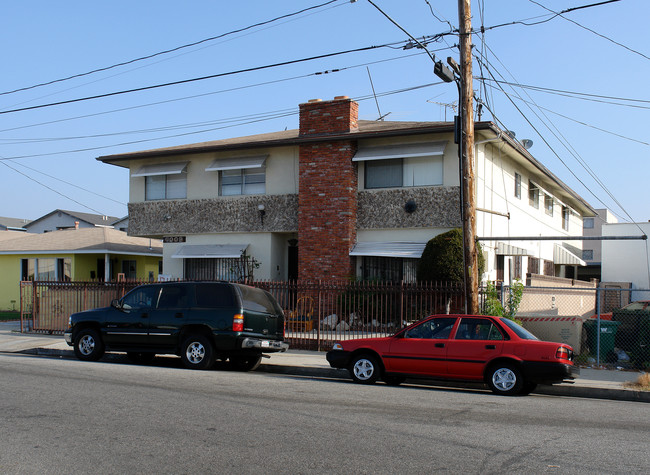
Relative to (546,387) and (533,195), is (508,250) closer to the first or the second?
(533,195)

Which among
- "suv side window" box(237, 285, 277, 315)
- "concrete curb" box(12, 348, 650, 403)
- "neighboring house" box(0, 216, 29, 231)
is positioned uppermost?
"neighboring house" box(0, 216, 29, 231)

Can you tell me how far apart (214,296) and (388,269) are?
8.47 metres

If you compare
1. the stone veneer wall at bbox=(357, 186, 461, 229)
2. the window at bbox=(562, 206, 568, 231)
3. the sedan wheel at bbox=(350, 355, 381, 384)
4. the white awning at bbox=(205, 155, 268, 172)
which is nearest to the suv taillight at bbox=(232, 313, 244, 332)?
the sedan wheel at bbox=(350, 355, 381, 384)

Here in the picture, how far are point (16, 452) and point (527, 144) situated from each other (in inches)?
953

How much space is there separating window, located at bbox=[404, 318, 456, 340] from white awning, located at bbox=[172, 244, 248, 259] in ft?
38.8

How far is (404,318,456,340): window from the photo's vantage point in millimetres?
11664

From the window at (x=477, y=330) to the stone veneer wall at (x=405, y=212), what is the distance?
8.65m

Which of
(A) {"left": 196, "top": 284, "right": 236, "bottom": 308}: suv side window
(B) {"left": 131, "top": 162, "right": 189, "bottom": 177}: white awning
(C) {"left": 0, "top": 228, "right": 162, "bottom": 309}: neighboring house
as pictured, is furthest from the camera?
(C) {"left": 0, "top": 228, "right": 162, "bottom": 309}: neighboring house

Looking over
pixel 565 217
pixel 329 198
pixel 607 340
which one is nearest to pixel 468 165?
pixel 607 340

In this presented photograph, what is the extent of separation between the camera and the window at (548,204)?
28.3 metres

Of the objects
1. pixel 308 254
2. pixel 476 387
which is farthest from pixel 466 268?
pixel 308 254

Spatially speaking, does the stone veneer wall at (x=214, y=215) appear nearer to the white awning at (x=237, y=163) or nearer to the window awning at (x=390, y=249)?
the white awning at (x=237, y=163)

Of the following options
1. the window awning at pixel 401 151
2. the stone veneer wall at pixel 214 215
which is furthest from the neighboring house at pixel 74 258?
the window awning at pixel 401 151

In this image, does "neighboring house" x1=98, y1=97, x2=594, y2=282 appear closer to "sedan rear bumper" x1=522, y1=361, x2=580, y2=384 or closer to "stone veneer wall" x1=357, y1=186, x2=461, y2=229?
"stone veneer wall" x1=357, y1=186, x2=461, y2=229
